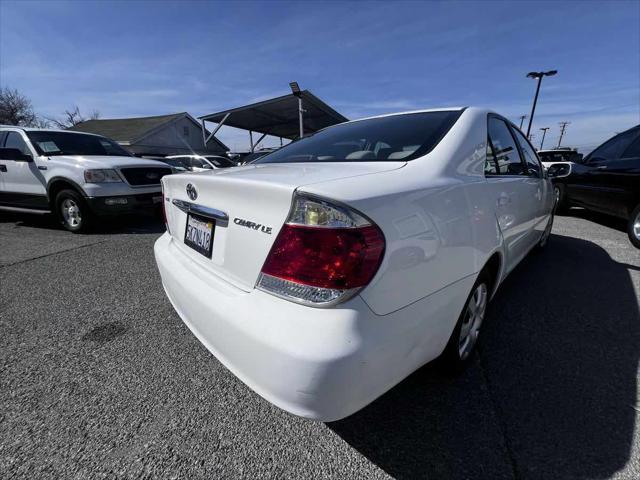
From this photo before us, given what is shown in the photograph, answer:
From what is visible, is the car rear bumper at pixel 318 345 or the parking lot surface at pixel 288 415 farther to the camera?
the parking lot surface at pixel 288 415

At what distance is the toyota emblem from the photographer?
1643 millimetres

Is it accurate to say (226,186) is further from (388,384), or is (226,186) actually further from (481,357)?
(481,357)

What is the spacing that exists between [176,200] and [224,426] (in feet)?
4.02

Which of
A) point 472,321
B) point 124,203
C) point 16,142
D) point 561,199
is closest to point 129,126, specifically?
point 16,142

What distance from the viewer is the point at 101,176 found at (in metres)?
5.02

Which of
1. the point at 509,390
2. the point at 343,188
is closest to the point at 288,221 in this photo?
the point at 343,188

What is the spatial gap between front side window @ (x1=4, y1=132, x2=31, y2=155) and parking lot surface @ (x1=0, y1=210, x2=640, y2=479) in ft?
13.2

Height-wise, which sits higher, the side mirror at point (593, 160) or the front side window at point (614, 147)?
the front side window at point (614, 147)

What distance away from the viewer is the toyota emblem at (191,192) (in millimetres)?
1643

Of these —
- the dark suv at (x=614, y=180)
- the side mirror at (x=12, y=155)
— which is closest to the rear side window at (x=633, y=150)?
the dark suv at (x=614, y=180)

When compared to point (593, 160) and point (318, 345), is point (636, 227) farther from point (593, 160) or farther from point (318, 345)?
point (318, 345)

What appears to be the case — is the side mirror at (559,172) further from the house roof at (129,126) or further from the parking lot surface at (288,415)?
the house roof at (129,126)

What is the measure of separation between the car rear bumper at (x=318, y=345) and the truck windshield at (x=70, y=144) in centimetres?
600

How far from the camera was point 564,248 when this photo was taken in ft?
15.0
